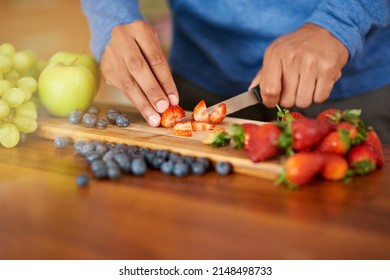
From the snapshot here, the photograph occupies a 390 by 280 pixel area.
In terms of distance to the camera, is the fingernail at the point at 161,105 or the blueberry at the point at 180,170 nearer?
the blueberry at the point at 180,170

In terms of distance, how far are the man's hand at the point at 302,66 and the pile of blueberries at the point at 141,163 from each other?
382 millimetres

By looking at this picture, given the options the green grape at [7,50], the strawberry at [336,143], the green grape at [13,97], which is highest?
the green grape at [7,50]

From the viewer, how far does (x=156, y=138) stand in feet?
4.47

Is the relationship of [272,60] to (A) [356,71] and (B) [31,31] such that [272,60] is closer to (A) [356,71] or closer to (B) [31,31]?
(A) [356,71]

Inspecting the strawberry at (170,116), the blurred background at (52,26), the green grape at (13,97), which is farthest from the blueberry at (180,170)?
the blurred background at (52,26)

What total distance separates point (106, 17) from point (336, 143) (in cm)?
95

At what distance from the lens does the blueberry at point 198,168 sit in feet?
3.81

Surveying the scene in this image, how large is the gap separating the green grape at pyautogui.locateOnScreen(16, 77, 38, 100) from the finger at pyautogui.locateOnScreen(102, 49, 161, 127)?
24cm

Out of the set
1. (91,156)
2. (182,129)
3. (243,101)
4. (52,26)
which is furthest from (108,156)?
(52,26)

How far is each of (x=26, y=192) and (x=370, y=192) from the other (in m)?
0.74

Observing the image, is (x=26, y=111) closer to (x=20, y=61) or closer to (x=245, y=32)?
(x=20, y=61)

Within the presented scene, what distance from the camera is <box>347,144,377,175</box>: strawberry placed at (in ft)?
3.69

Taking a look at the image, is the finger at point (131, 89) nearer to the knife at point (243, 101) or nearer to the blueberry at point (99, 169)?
the knife at point (243, 101)

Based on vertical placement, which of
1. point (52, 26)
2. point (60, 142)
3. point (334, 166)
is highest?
point (334, 166)
